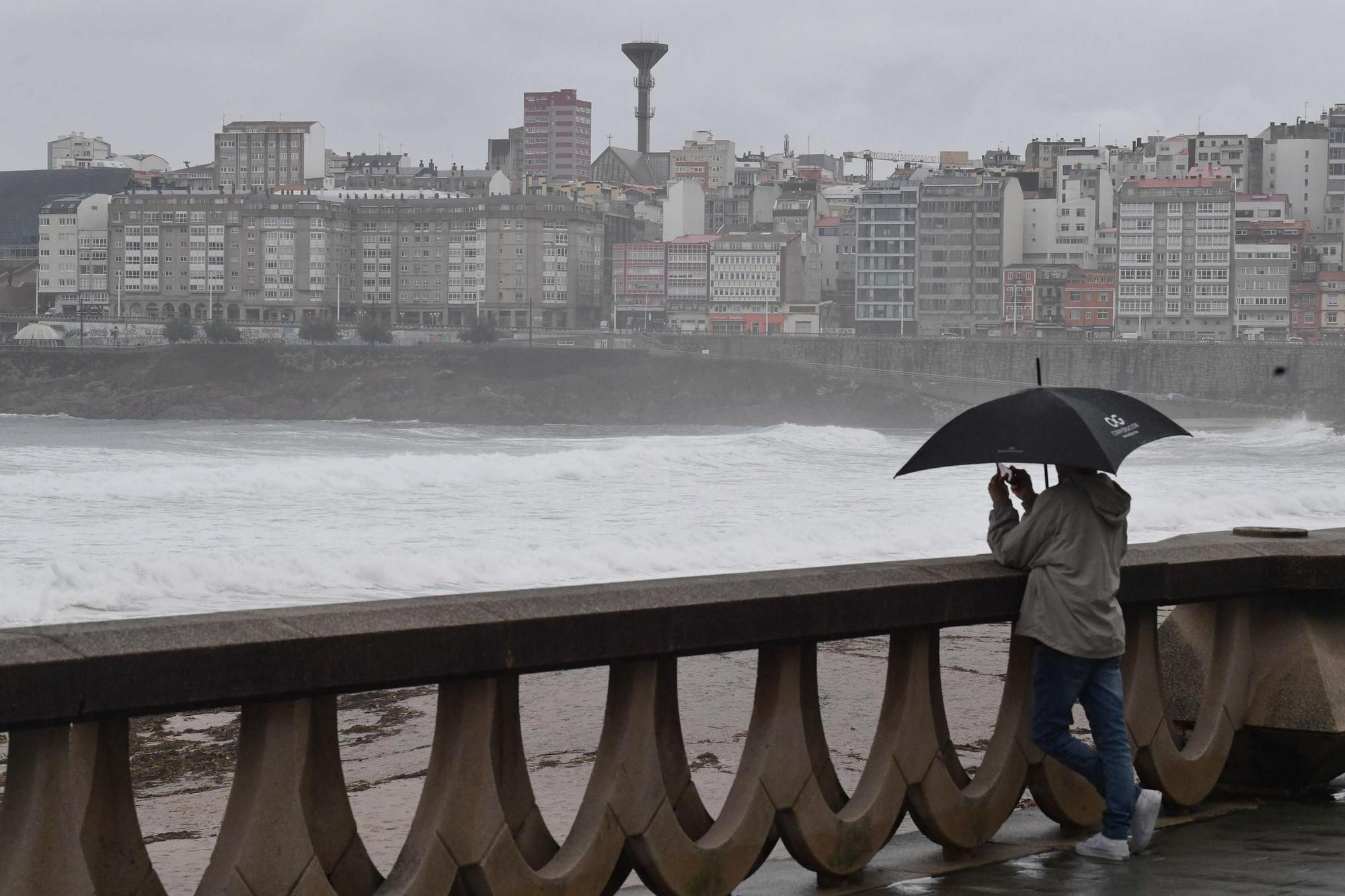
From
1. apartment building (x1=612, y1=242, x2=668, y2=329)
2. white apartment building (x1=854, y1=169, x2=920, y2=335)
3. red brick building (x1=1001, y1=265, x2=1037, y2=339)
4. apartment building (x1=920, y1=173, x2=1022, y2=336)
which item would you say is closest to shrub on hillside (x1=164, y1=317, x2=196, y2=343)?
apartment building (x1=612, y1=242, x2=668, y2=329)

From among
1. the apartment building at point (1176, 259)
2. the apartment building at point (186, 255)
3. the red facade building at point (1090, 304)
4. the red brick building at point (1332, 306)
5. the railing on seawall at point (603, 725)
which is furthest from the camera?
the apartment building at point (186, 255)

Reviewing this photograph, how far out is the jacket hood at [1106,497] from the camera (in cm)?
392

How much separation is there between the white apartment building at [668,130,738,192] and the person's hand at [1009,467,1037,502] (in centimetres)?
16640

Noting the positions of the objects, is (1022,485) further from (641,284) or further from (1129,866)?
(641,284)

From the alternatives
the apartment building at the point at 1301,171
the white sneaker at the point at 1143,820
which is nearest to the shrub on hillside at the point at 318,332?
the apartment building at the point at 1301,171

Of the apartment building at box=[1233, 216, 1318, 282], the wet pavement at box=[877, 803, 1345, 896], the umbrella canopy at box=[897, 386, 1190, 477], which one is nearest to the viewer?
the wet pavement at box=[877, 803, 1345, 896]

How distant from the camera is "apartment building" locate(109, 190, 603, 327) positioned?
454ft

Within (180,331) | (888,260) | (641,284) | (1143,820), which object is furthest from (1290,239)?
(1143,820)

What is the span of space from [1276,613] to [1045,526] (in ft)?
2.90

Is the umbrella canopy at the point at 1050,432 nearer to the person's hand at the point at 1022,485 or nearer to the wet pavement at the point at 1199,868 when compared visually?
Result: the person's hand at the point at 1022,485

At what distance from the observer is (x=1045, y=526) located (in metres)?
3.93

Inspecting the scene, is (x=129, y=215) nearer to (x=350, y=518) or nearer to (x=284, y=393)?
(x=284, y=393)

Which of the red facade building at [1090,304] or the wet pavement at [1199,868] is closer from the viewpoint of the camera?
the wet pavement at [1199,868]

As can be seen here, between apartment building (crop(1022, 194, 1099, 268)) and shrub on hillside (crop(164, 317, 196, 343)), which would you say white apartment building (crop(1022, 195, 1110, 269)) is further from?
shrub on hillside (crop(164, 317, 196, 343))
